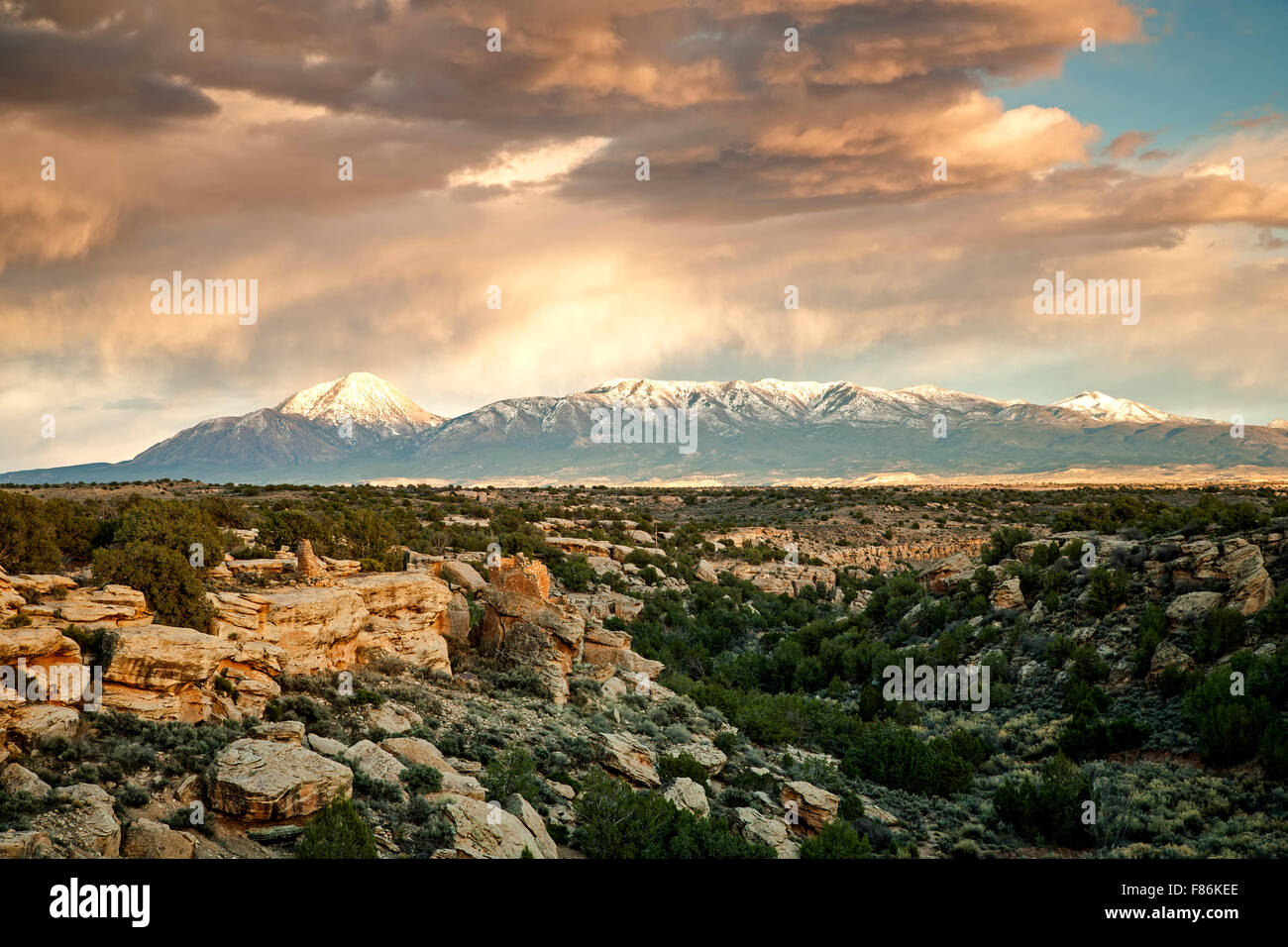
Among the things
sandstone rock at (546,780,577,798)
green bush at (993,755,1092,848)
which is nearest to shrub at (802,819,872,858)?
green bush at (993,755,1092,848)

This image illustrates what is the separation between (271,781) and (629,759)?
8.63 m

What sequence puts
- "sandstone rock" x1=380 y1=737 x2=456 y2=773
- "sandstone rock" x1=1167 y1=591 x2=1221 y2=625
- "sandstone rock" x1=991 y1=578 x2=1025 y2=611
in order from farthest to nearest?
1. "sandstone rock" x1=991 y1=578 x2=1025 y2=611
2. "sandstone rock" x1=1167 y1=591 x2=1221 y2=625
3. "sandstone rock" x1=380 y1=737 x2=456 y2=773

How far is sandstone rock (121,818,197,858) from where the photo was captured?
9.54 meters

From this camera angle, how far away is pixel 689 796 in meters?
16.0

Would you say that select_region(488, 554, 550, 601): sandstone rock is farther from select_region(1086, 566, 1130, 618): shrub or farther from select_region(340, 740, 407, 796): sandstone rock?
select_region(1086, 566, 1130, 618): shrub

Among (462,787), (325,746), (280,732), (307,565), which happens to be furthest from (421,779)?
(307,565)

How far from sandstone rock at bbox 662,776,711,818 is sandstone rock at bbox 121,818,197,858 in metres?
8.53

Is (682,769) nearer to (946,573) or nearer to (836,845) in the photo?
(836,845)

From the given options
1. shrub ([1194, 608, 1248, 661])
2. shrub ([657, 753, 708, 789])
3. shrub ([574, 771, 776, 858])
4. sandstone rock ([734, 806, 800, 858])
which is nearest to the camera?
shrub ([574, 771, 776, 858])

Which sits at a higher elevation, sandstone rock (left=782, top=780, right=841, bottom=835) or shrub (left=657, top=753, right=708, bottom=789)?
shrub (left=657, top=753, right=708, bottom=789)

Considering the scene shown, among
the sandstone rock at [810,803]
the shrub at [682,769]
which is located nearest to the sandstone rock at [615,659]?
the shrub at [682,769]

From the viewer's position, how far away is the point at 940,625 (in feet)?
110
